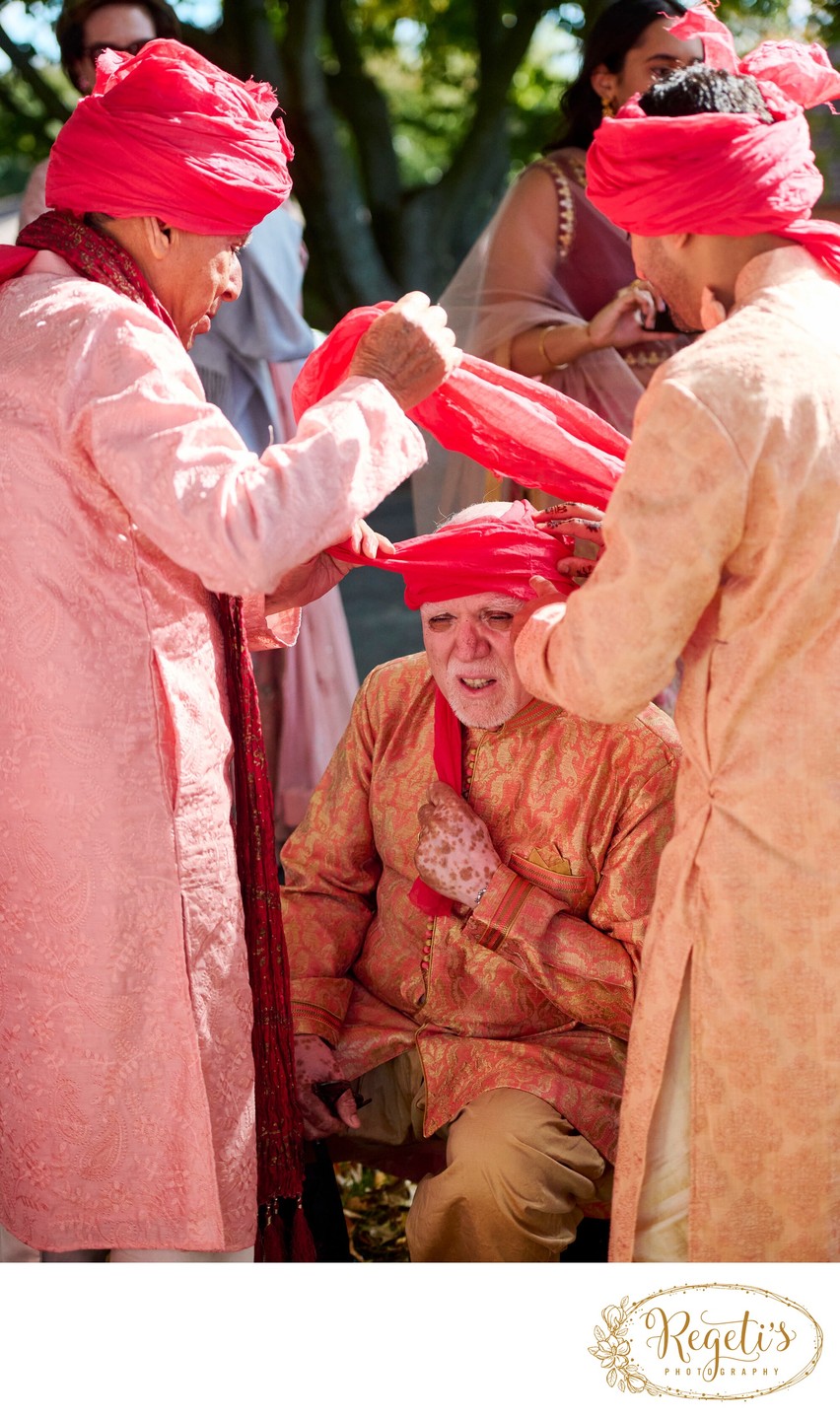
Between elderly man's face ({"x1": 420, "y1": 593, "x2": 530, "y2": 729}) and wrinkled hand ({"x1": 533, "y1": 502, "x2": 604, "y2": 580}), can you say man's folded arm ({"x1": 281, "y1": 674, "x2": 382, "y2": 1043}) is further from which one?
wrinkled hand ({"x1": 533, "y1": 502, "x2": 604, "y2": 580})

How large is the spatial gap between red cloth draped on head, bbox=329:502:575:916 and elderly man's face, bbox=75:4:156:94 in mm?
2080

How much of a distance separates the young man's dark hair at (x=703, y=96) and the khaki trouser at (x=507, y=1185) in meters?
1.77

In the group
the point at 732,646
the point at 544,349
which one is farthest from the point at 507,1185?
the point at 544,349

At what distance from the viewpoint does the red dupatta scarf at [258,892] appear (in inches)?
101

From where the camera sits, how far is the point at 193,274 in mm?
2658

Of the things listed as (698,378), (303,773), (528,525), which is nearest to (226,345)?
(303,773)

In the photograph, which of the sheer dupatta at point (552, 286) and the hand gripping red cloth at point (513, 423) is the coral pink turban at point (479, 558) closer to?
the hand gripping red cloth at point (513, 423)

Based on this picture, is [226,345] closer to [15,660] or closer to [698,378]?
[15,660]

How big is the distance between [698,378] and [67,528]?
1.00 m

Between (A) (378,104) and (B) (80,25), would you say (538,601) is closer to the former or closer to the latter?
(B) (80,25)

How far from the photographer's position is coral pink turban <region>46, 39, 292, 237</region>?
2480 millimetres

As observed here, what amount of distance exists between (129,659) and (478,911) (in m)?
0.92

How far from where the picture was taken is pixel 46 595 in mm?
2496
